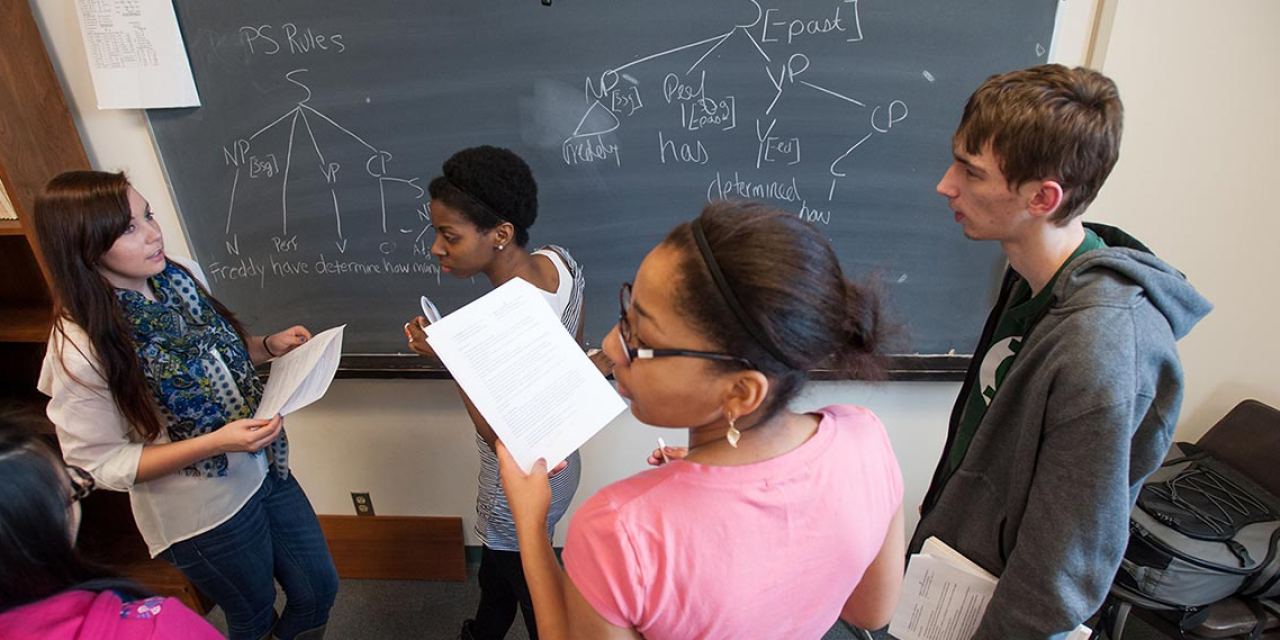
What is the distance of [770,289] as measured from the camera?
24.9 inches

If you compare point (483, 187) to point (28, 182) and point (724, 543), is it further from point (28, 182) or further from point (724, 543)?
point (28, 182)

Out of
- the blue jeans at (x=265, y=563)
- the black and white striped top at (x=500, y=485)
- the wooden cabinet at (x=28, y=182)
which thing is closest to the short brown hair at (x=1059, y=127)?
the black and white striped top at (x=500, y=485)

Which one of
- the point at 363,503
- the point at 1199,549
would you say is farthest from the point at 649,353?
the point at 363,503

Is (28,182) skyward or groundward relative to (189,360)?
skyward

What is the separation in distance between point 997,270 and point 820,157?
0.62 meters

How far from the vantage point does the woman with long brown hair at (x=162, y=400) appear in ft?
3.66

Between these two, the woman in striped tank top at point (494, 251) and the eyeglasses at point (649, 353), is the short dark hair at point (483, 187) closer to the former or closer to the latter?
the woman in striped tank top at point (494, 251)

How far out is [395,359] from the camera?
1825 millimetres

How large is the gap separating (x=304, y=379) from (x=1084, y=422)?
56.7 inches

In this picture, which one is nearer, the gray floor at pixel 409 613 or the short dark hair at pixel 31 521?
the short dark hair at pixel 31 521

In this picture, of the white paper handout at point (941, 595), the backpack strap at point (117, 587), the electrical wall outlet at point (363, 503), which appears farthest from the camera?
the electrical wall outlet at point (363, 503)

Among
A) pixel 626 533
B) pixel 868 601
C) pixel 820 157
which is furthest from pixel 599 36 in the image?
pixel 868 601

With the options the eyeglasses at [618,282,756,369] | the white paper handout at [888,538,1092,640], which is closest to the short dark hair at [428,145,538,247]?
the eyeglasses at [618,282,756,369]

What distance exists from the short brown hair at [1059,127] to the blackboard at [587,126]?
22.1 inches
